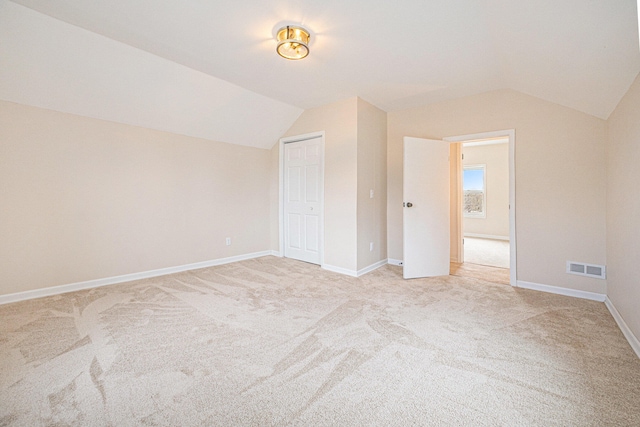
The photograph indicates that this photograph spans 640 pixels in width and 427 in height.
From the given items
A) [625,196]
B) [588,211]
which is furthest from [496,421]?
[588,211]

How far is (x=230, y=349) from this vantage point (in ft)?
6.15

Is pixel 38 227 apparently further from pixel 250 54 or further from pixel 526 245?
pixel 526 245

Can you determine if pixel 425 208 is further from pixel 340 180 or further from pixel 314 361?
pixel 314 361

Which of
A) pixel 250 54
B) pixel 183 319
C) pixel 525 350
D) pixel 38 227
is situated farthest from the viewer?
pixel 38 227

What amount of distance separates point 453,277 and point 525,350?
184 cm

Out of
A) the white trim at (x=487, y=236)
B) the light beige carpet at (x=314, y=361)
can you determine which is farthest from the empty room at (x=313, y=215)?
the white trim at (x=487, y=236)

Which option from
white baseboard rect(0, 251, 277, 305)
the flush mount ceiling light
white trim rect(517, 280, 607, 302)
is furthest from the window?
the flush mount ceiling light

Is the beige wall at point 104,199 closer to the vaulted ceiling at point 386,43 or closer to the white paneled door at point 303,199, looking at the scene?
the vaulted ceiling at point 386,43

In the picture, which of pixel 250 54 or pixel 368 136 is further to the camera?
pixel 368 136

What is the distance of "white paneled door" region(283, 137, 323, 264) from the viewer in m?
4.29

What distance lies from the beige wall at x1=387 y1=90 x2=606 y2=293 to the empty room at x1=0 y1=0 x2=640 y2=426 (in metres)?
0.02

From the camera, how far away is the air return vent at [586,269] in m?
2.79

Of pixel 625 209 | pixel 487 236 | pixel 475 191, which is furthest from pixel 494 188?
pixel 625 209

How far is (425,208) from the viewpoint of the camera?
367 centimetres
